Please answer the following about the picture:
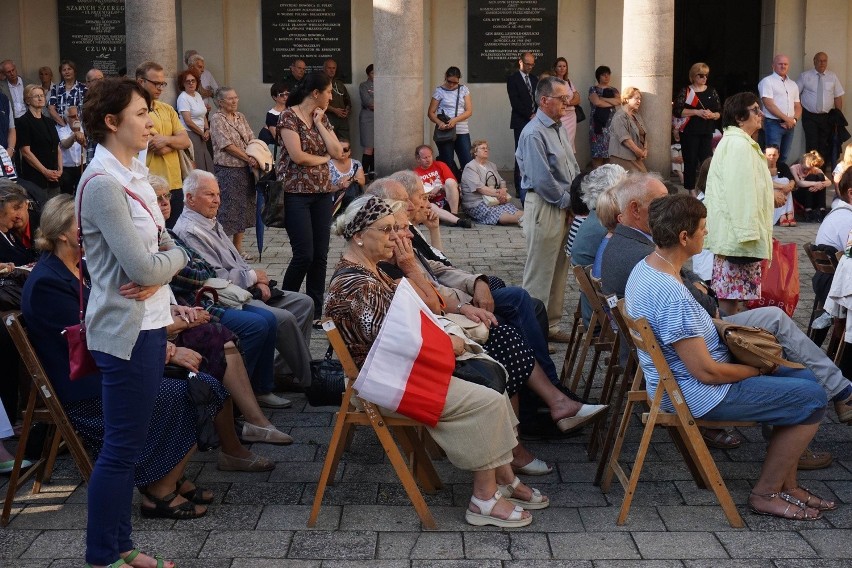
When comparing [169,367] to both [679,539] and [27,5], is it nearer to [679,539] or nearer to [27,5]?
[679,539]

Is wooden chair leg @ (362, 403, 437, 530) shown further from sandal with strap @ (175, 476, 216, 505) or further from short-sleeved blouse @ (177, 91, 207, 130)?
short-sleeved blouse @ (177, 91, 207, 130)

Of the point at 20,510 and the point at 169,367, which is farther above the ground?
the point at 169,367

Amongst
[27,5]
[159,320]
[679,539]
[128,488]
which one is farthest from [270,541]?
[27,5]

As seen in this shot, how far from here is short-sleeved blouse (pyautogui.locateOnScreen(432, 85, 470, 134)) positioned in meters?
15.5

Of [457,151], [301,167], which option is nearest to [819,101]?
[457,151]

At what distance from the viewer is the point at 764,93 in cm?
1507

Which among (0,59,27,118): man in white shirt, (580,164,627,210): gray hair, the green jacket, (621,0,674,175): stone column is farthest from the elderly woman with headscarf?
(0,59,27,118): man in white shirt

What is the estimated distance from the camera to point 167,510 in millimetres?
4809

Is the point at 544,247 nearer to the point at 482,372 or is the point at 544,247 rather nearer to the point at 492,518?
the point at 482,372

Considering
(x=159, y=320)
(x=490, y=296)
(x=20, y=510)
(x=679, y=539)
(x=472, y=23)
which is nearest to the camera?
(x=159, y=320)

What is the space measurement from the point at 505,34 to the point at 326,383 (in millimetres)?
11490

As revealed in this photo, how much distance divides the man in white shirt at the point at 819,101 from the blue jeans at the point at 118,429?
13559 millimetres

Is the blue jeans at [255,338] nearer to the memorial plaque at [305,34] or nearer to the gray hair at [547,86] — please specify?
the gray hair at [547,86]

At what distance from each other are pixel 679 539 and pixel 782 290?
3.12m
